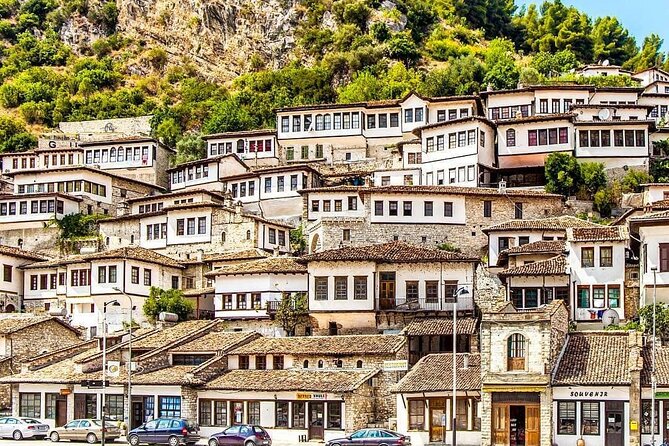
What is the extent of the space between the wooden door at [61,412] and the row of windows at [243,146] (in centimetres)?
4287

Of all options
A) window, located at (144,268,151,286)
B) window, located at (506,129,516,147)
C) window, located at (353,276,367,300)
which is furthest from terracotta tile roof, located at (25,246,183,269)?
window, located at (506,129,516,147)

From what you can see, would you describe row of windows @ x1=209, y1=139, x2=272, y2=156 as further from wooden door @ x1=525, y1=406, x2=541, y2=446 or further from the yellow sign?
wooden door @ x1=525, y1=406, x2=541, y2=446

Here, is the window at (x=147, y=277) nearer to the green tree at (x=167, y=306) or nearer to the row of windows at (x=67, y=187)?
the green tree at (x=167, y=306)

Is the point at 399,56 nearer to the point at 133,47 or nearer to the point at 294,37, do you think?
the point at 294,37

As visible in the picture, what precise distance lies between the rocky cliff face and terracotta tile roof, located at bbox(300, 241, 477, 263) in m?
84.8

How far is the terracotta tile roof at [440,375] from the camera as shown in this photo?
52.6 meters

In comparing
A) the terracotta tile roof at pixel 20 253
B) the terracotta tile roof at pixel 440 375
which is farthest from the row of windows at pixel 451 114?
the terracotta tile roof at pixel 440 375

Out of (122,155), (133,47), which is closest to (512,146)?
(122,155)

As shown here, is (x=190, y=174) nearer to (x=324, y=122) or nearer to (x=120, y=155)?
(x=120, y=155)

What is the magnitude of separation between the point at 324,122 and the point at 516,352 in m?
51.1

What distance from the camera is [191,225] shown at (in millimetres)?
83625

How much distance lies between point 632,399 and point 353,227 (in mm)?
31646

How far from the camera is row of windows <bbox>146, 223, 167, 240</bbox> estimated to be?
3359 inches

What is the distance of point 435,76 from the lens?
11531cm
